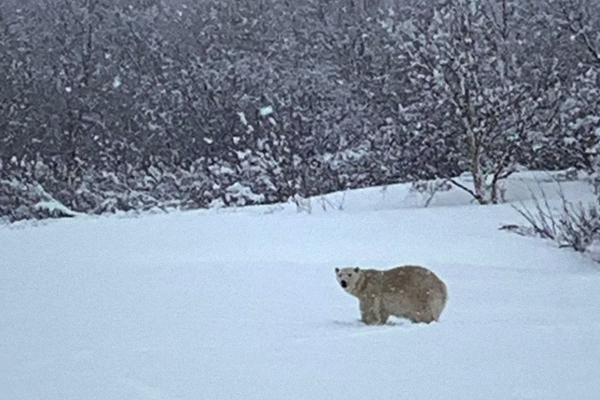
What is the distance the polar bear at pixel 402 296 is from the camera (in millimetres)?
4520

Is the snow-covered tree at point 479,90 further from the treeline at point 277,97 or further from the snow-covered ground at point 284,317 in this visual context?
the snow-covered ground at point 284,317

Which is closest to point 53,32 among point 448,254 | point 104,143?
point 104,143

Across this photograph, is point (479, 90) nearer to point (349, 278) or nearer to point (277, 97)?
point (349, 278)

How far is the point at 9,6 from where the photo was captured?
3122 cm

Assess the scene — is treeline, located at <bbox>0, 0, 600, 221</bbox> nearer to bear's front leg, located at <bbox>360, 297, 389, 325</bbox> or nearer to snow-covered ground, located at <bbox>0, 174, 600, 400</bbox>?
snow-covered ground, located at <bbox>0, 174, 600, 400</bbox>

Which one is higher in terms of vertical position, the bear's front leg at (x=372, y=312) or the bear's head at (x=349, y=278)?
the bear's head at (x=349, y=278)

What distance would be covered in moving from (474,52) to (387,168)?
4.80 m

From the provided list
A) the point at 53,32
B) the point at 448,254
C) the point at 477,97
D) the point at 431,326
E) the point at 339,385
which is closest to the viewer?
the point at 339,385

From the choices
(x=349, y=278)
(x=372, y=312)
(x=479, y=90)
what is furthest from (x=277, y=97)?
(x=372, y=312)

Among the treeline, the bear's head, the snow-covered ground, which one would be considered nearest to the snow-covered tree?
the treeline

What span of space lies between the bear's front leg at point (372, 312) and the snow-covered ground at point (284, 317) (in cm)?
9

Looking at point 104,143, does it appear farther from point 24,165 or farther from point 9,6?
point 9,6

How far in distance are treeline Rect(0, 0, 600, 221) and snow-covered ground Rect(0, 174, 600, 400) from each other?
14.8 ft

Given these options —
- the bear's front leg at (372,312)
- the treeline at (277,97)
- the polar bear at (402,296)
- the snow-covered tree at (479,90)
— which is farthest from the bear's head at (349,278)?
the treeline at (277,97)
